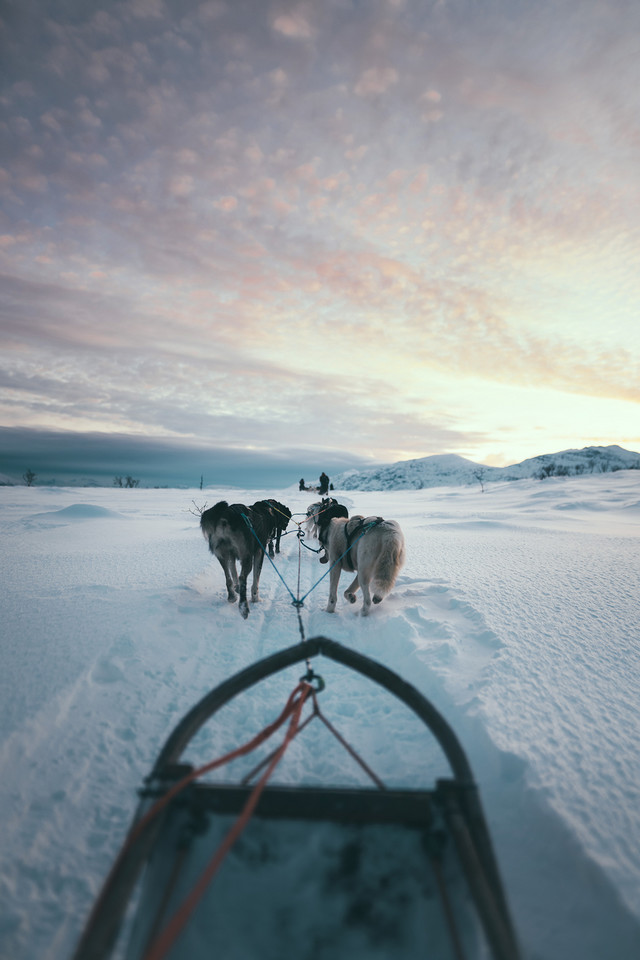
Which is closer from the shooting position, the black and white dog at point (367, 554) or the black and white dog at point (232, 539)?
the black and white dog at point (367, 554)

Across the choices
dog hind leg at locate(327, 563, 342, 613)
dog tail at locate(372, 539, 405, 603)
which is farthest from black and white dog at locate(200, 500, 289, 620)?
dog tail at locate(372, 539, 405, 603)

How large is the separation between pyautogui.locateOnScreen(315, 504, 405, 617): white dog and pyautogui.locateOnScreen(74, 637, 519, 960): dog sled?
133 inches

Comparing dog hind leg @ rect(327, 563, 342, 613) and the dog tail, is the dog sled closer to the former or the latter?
the dog tail

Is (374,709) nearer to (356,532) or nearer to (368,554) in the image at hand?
(368,554)

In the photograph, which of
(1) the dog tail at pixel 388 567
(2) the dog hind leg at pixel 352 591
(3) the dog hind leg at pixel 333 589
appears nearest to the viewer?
(1) the dog tail at pixel 388 567

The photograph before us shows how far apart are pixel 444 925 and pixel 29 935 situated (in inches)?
72.9

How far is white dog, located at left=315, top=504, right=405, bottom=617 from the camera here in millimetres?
5184

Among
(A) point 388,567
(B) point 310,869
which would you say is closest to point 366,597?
(A) point 388,567

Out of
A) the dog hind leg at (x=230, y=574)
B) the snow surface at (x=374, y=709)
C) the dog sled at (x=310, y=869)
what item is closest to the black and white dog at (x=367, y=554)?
the snow surface at (x=374, y=709)

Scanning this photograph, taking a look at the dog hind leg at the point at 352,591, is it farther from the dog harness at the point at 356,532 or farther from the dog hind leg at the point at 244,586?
the dog hind leg at the point at 244,586

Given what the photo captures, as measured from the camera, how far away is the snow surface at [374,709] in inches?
73.2

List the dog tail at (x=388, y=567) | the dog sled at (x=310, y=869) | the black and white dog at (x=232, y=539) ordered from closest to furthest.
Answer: the dog sled at (x=310, y=869)
the dog tail at (x=388, y=567)
the black and white dog at (x=232, y=539)

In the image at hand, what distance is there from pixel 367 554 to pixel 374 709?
7.27 feet

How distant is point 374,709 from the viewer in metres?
3.40
